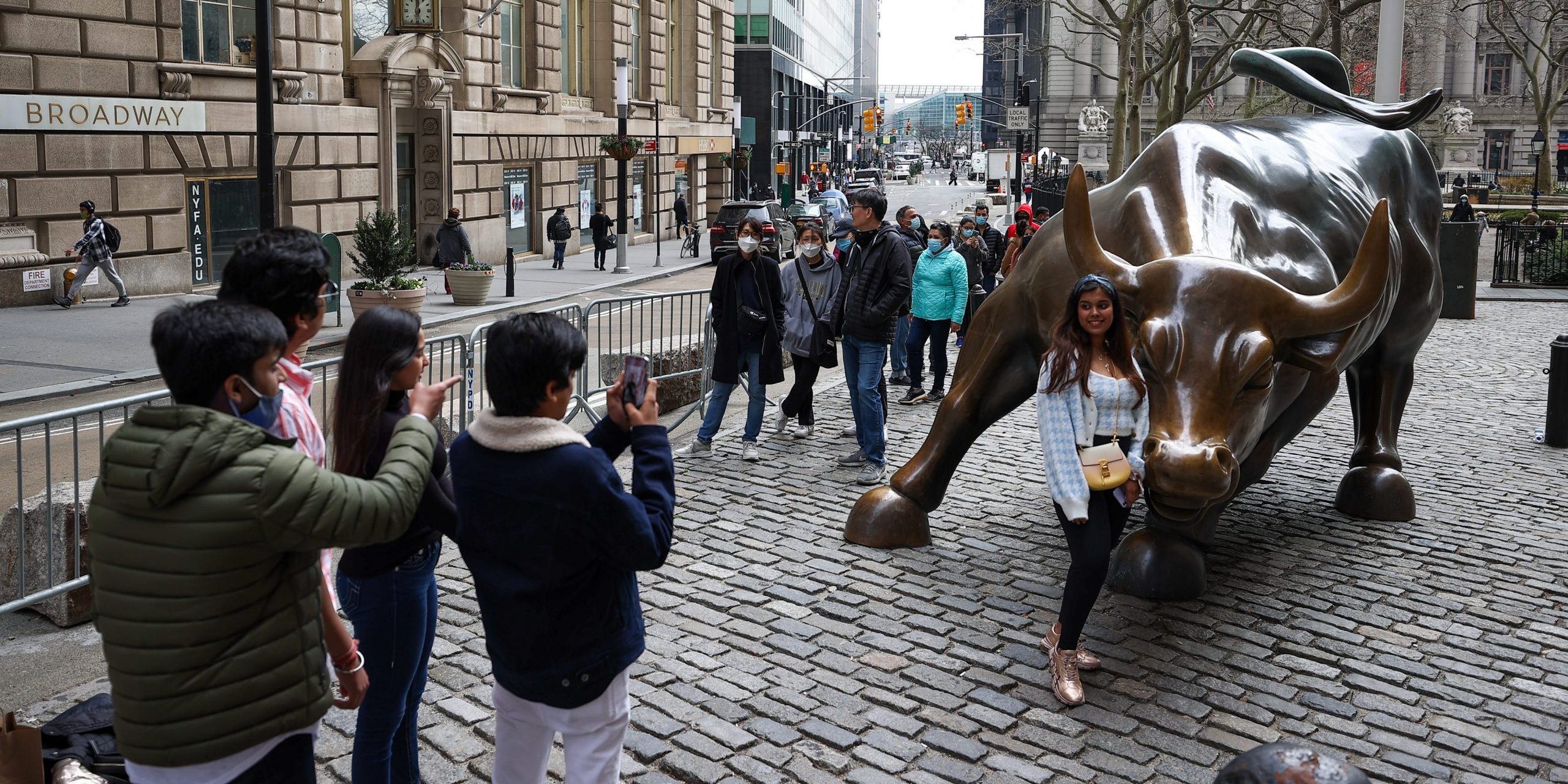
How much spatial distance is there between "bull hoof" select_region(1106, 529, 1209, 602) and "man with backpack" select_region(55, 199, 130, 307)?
56.4 feet

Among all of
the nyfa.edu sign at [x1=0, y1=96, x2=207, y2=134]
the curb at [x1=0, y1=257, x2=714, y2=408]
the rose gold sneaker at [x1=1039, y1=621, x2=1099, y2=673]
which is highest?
the nyfa.edu sign at [x1=0, y1=96, x2=207, y2=134]

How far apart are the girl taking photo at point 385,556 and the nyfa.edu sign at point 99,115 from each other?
17.5 meters

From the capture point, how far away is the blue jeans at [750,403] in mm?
10617

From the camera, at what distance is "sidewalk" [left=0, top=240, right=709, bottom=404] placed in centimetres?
1456

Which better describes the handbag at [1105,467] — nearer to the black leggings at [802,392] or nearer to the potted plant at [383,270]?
the black leggings at [802,392]

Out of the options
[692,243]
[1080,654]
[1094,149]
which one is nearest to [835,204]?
[692,243]

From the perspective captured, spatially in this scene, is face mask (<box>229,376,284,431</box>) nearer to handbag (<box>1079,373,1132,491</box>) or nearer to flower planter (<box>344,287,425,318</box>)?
handbag (<box>1079,373,1132,491</box>)

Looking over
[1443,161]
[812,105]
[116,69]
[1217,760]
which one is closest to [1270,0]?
[116,69]

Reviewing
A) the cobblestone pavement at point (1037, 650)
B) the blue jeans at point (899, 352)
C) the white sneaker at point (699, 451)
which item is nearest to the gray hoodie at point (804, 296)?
the white sneaker at point (699, 451)

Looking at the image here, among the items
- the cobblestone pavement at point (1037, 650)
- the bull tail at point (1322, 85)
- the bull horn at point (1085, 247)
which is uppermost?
the bull tail at point (1322, 85)

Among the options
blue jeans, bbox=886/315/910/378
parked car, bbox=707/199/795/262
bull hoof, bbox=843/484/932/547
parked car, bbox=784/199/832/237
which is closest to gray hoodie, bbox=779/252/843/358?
bull hoof, bbox=843/484/932/547

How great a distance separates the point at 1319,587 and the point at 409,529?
5.38 metres

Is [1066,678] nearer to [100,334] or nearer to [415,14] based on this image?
[100,334]

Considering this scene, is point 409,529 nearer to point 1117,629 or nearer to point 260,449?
point 260,449
